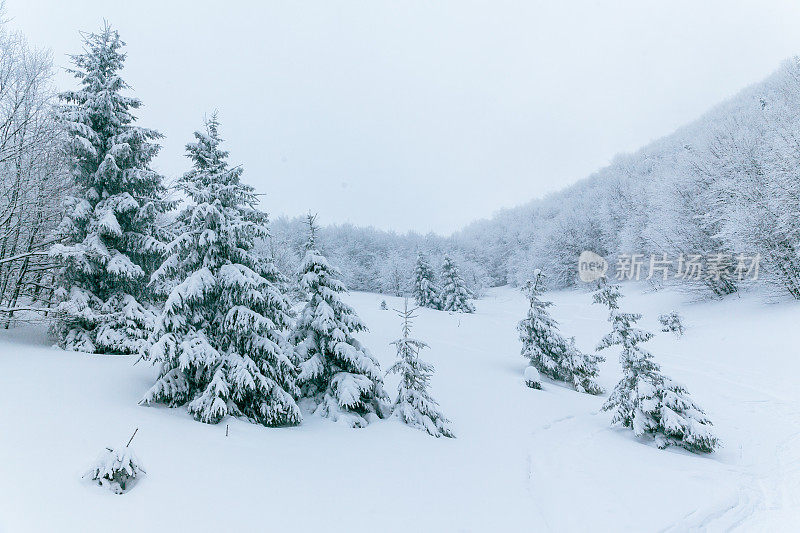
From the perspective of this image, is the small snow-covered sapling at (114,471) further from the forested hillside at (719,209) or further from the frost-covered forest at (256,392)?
the forested hillside at (719,209)

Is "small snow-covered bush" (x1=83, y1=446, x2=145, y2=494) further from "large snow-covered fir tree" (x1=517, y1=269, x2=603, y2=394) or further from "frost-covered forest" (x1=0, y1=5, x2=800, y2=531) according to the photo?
"large snow-covered fir tree" (x1=517, y1=269, x2=603, y2=394)

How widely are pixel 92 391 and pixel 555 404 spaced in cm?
1496

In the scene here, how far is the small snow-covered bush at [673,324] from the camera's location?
2648 cm

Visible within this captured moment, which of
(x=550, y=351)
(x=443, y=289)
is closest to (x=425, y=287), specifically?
(x=443, y=289)

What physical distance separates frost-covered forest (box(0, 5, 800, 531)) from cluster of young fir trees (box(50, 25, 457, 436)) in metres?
0.06

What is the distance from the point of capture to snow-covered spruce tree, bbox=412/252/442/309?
47.8 metres

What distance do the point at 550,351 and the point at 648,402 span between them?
8.27 metres

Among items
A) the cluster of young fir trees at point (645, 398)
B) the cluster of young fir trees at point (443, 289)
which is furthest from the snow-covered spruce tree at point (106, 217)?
the cluster of young fir trees at point (443, 289)

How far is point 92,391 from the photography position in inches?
325

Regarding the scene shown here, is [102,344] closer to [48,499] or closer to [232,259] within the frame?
[232,259]

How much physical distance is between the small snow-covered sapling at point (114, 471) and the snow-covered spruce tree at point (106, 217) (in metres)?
7.09

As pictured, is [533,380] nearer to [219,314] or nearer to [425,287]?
[219,314]
